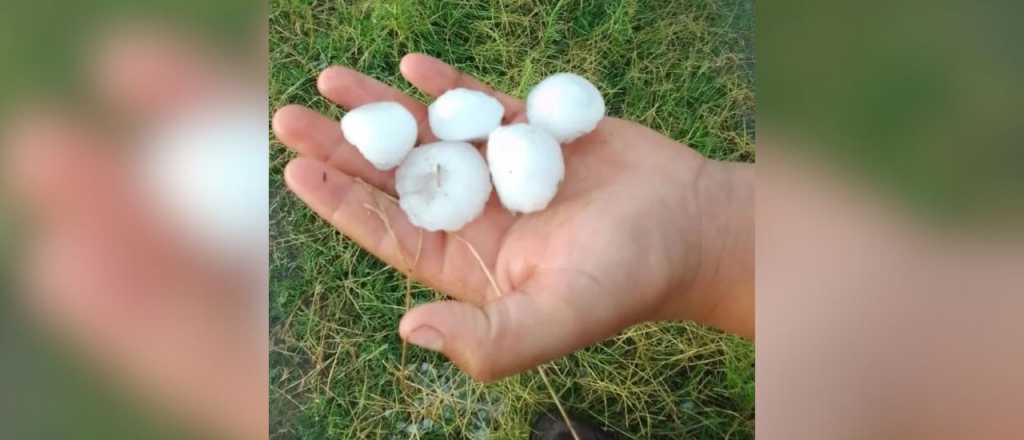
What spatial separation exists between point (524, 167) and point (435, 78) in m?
0.14

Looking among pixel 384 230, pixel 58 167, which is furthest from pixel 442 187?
pixel 58 167

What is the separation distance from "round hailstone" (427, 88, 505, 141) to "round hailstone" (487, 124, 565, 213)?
0.06 ft

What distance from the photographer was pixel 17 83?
1.65 ft

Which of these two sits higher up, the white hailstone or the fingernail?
the white hailstone

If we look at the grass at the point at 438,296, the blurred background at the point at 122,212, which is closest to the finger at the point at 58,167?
the blurred background at the point at 122,212

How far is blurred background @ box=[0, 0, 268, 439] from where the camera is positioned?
1.66ft

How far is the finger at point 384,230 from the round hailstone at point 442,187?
0.04ft

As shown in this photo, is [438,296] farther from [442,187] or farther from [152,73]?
[152,73]

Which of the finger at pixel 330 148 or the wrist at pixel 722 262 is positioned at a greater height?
the finger at pixel 330 148

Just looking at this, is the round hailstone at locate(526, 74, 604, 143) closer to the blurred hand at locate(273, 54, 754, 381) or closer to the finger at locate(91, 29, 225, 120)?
the blurred hand at locate(273, 54, 754, 381)

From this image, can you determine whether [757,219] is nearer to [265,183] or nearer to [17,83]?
[265,183]

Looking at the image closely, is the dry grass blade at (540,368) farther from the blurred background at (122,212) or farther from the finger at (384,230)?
the blurred background at (122,212)

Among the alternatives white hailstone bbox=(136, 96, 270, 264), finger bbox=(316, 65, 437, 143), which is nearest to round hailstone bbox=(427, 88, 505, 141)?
finger bbox=(316, 65, 437, 143)

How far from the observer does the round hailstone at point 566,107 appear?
0.62 meters
